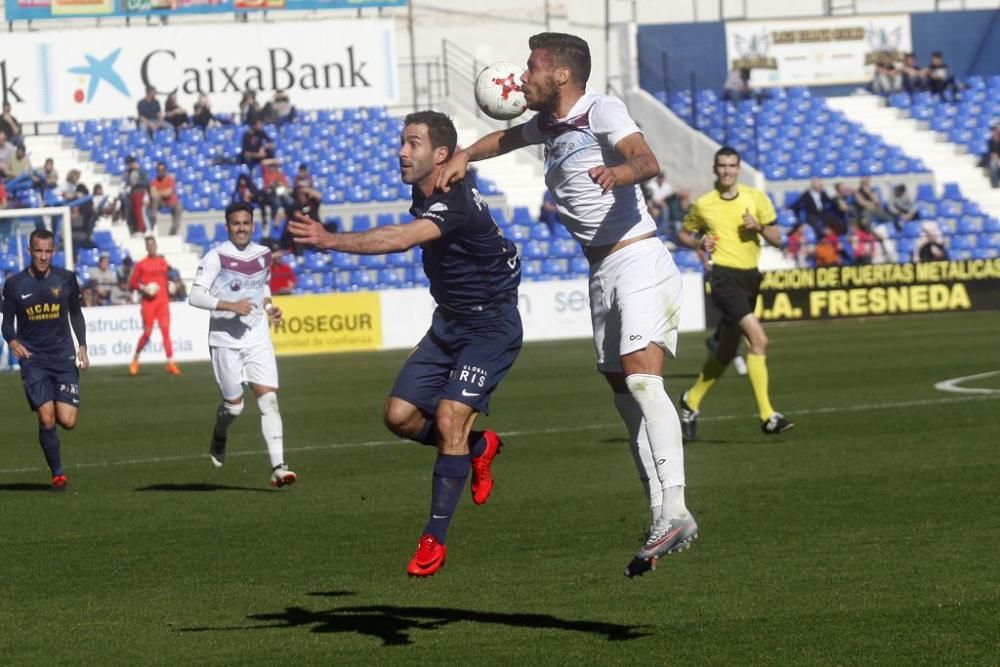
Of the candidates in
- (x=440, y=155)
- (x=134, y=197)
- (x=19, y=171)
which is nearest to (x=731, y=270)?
(x=440, y=155)

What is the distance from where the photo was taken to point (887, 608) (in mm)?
7406

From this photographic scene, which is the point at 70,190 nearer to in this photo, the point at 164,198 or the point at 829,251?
the point at 164,198

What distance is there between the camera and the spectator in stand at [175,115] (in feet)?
126

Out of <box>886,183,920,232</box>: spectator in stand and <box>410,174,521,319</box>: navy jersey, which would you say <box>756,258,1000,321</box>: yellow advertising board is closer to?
<box>886,183,920,232</box>: spectator in stand

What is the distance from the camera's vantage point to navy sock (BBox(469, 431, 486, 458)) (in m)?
8.15

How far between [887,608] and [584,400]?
12.0 metres

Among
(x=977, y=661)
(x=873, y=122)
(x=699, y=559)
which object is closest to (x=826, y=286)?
(x=873, y=122)

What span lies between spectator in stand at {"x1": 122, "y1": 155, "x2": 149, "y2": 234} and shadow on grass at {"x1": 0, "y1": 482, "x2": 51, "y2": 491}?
21.6 metres

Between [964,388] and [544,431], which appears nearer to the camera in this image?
[544,431]

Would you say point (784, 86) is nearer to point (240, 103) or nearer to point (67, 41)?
point (240, 103)

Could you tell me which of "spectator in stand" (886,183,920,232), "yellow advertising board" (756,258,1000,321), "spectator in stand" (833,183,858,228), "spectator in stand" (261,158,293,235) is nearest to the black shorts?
"yellow advertising board" (756,258,1000,321)

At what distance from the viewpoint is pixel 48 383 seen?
13500 millimetres

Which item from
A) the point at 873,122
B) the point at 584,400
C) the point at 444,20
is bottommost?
the point at 584,400

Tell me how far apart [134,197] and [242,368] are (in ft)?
73.7
